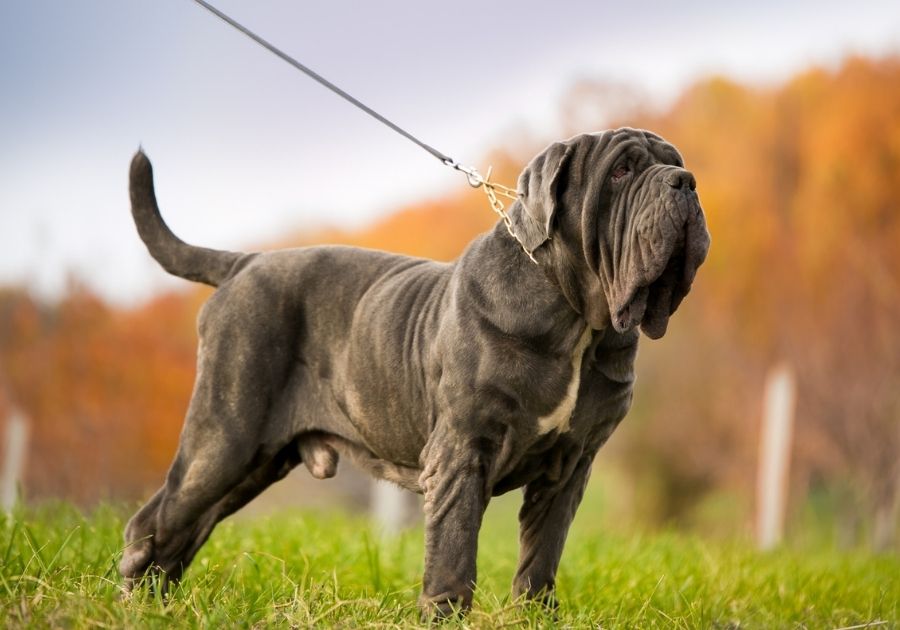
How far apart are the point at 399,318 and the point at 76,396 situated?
15.8m

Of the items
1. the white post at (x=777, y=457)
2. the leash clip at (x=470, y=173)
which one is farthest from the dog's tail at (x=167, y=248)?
the white post at (x=777, y=457)

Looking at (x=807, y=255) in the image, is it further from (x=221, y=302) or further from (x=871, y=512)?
(x=221, y=302)

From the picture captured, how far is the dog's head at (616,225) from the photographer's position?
311cm

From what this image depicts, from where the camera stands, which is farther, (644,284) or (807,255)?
(807,255)

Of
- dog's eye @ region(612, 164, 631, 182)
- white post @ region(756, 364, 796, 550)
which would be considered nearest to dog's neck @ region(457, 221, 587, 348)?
dog's eye @ region(612, 164, 631, 182)

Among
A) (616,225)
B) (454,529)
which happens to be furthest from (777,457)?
(616,225)

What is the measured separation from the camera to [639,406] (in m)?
17.4

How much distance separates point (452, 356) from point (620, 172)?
82 centimetres

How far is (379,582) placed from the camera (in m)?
4.48

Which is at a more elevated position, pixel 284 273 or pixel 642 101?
pixel 642 101

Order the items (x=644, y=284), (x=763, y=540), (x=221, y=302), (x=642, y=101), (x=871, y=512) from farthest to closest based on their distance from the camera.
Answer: (x=642, y=101) < (x=871, y=512) < (x=763, y=540) < (x=221, y=302) < (x=644, y=284)

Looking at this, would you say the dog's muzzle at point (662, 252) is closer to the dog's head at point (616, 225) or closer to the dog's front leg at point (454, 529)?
the dog's head at point (616, 225)

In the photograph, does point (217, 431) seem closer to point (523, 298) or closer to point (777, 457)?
point (523, 298)

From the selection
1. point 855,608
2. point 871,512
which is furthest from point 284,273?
point 871,512
